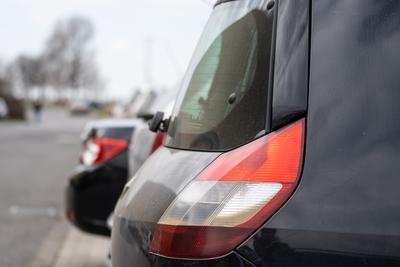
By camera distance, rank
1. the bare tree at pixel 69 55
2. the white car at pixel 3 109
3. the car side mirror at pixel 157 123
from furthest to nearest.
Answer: the bare tree at pixel 69 55 → the white car at pixel 3 109 → the car side mirror at pixel 157 123

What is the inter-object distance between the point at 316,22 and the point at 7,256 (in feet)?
14.8

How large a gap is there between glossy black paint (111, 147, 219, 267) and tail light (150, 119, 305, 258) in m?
0.06

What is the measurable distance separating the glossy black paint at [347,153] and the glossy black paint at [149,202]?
0.22 metres

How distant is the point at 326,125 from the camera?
1932 millimetres

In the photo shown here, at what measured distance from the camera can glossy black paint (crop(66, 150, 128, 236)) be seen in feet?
17.4

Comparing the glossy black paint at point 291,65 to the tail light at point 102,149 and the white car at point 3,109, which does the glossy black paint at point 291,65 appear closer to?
the tail light at point 102,149

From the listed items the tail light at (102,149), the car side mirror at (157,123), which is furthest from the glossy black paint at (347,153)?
the tail light at (102,149)

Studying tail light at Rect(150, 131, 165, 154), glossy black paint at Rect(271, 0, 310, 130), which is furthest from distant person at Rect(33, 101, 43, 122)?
glossy black paint at Rect(271, 0, 310, 130)

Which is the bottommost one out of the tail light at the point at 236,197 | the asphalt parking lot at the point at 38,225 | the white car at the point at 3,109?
the white car at the point at 3,109

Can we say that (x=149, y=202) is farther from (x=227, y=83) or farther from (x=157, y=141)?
(x=157, y=141)

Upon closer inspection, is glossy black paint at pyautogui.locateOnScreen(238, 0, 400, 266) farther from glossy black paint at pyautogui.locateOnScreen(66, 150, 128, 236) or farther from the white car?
the white car

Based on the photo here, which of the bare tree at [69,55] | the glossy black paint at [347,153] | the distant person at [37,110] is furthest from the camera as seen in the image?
the bare tree at [69,55]

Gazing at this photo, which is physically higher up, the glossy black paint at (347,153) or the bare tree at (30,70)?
the glossy black paint at (347,153)

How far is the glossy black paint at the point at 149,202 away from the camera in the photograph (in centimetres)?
211
